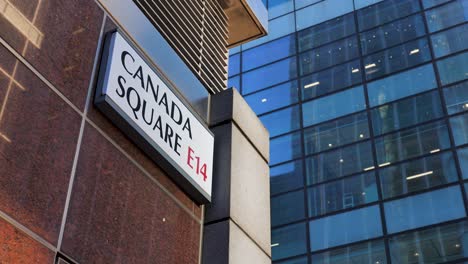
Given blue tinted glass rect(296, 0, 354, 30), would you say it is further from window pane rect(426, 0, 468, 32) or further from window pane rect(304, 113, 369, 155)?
window pane rect(304, 113, 369, 155)

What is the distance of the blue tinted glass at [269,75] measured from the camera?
37.1 m

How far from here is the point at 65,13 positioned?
7203mm

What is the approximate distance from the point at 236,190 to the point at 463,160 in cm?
2087

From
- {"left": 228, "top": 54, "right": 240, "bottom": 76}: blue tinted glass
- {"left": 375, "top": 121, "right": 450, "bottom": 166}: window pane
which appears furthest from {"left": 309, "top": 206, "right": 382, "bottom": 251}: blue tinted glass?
{"left": 228, "top": 54, "right": 240, "bottom": 76}: blue tinted glass

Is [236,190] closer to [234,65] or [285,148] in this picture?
[285,148]

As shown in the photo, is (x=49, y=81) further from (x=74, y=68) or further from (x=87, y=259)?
(x=87, y=259)

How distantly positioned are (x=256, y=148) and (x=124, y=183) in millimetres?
3444

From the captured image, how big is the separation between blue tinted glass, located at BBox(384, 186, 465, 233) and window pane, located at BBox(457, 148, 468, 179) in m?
0.70

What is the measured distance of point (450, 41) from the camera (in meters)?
32.2

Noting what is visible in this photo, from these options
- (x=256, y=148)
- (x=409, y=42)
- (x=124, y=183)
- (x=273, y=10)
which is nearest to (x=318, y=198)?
(x=409, y=42)

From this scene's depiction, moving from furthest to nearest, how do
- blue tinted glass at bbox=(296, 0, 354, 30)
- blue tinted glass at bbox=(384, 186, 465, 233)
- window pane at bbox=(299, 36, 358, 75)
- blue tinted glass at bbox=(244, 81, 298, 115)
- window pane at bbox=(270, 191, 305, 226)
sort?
blue tinted glass at bbox=(296, 0, 354, 30)
blue tinted glass at bbox=(244, 81, 298, 115)
window pane at bbox=(299, 36, 358, 75)
window pane at bbox=(270, 191, 305, 226)
blue tinted glass at bbox=(384, 186, 465, 233)

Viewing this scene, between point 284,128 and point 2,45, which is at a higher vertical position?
point 284,128

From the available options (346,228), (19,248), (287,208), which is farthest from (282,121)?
(19,248)

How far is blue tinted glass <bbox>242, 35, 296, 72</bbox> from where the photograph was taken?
38312 millimetres
